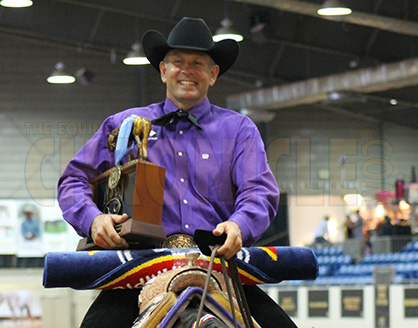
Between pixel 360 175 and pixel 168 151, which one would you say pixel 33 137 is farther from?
pixel 168 151

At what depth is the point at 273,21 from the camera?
62.4 ft

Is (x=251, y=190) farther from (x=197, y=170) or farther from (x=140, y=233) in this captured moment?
(x=140, y=233)

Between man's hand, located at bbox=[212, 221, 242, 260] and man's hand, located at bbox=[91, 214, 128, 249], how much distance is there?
329 millimetres

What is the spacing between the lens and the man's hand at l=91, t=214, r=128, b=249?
98.7 inches

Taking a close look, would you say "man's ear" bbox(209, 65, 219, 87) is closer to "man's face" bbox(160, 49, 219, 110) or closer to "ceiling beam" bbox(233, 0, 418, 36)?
"man's face" bbox(160, 49, 219, 110)

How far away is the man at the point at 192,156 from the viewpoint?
2.72 meters

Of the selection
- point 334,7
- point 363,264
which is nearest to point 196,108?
point 334,7

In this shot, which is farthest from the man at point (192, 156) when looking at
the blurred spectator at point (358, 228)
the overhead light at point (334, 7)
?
the blurred spectator at point (358, 228)

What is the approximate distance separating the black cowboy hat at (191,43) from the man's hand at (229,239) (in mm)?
739

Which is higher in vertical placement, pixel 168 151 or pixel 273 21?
pixel 273 21

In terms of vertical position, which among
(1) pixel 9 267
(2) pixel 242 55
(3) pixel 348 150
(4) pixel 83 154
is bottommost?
(1) pixel 9 267

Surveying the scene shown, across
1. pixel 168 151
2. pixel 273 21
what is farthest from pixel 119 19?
pixel 168 151

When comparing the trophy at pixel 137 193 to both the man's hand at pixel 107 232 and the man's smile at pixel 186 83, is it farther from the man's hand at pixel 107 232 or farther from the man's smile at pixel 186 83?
the man's smile at pixel 186 83

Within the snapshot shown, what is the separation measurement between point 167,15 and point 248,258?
52.2 ft
